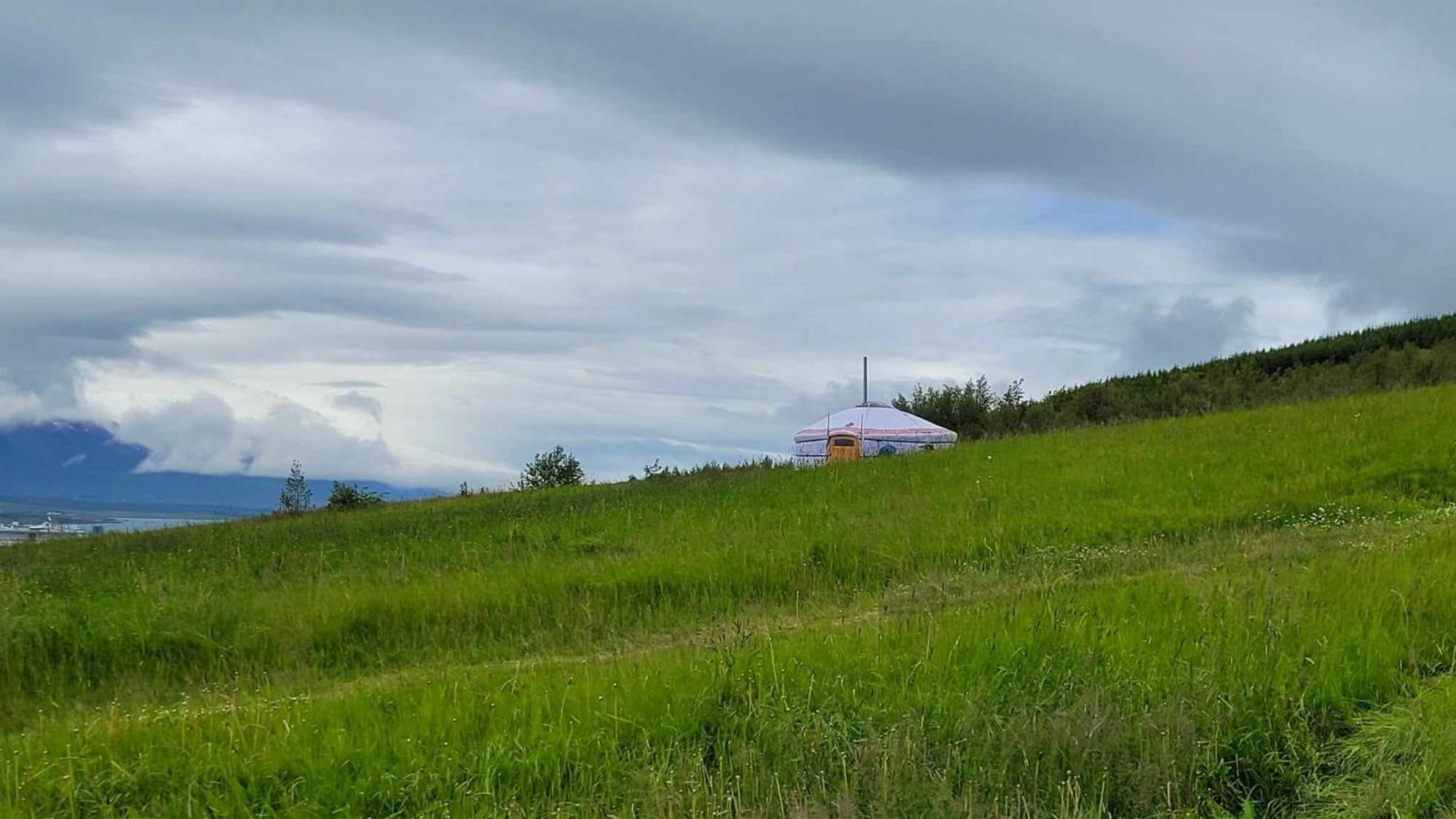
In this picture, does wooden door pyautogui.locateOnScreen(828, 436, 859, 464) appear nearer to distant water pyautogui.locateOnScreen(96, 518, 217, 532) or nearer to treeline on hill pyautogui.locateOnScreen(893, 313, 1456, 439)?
treeline on hill pyautogui.locateOnScreen(893, 313, 1456, 439)

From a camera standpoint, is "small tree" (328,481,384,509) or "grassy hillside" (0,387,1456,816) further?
"small tree" (328,481,384,509)

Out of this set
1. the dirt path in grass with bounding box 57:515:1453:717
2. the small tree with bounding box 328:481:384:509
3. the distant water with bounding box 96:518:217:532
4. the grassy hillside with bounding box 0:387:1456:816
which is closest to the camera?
the grassy hillside with bounding box 0:387:1456:816

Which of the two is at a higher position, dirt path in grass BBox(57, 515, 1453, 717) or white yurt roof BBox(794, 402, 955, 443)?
white yurt roof BBox(794, 402, 955, 443)

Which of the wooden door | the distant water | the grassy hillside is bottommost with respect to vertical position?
the grassy hillside

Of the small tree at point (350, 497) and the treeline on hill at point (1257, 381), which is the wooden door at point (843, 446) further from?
the small tree at point (350, 497)

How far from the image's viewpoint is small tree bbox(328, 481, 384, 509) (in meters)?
27.5

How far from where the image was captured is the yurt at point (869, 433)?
39188mm

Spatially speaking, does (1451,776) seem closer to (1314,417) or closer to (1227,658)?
(1227,658)

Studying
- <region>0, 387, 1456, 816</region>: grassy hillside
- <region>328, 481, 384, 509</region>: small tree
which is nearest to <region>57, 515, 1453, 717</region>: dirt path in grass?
<region>0, 387, 1456, 816</region>: grassy hillside

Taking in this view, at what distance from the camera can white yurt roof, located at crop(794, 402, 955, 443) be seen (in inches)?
1574

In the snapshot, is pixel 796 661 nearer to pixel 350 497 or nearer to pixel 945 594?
pixel 945 594

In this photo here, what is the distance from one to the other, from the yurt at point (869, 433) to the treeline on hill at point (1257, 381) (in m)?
1.86

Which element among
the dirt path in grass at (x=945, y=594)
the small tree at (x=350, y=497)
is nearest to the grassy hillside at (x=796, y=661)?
the dirt path in grass at (x=945, y=594)

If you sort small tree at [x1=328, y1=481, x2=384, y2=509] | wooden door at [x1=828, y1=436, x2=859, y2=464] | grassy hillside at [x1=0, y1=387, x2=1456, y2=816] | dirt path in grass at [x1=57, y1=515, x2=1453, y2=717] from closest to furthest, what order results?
1. grassy hillside at [x1=0, y1=387, x2=1456, y2=816]
2. dirt path in grass at [x1=57, y1=515, x2=1453, y2=717]
3. small tree at [x1=328, y1=481, x2=384, y2=509]
4. wooden door at [x1=828, y1=436, x2=859, y2=464]
